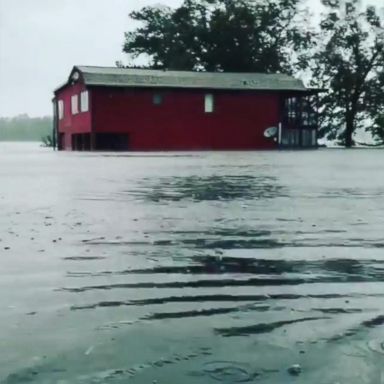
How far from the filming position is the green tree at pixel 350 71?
61281 mm

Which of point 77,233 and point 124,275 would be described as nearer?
point 124,275

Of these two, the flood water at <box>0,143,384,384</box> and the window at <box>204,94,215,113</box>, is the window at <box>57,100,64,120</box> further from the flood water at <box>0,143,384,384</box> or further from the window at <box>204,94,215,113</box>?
the flood water at <box>0,143,384,384</box>

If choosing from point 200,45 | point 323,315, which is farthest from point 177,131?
point 323,315

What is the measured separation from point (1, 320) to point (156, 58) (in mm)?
68118

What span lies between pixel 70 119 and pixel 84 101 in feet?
17.8

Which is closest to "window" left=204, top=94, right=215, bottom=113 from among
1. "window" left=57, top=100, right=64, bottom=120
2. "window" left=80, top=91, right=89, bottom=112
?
"window" left=80, top=91, right=89, bottom=112

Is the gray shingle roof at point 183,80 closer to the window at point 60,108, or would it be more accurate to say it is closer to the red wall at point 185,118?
the red wall at point 185,118

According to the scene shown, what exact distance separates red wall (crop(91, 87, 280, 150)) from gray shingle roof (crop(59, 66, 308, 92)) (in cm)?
53

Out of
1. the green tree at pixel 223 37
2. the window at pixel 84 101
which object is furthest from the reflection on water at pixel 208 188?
the green tree at pixel 223 37

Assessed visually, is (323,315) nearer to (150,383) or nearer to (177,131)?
(150,383)

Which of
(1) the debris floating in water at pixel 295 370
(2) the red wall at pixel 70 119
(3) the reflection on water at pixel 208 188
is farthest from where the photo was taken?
(2) the red wall at pixel 70 119

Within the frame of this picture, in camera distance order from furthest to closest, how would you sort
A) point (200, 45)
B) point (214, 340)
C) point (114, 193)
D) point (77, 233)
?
point (200, 45), point (114, 193), point (77, 233), point (214, 340)

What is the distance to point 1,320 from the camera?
11.9 feet

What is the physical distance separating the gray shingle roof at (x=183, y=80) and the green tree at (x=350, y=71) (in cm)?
1369
